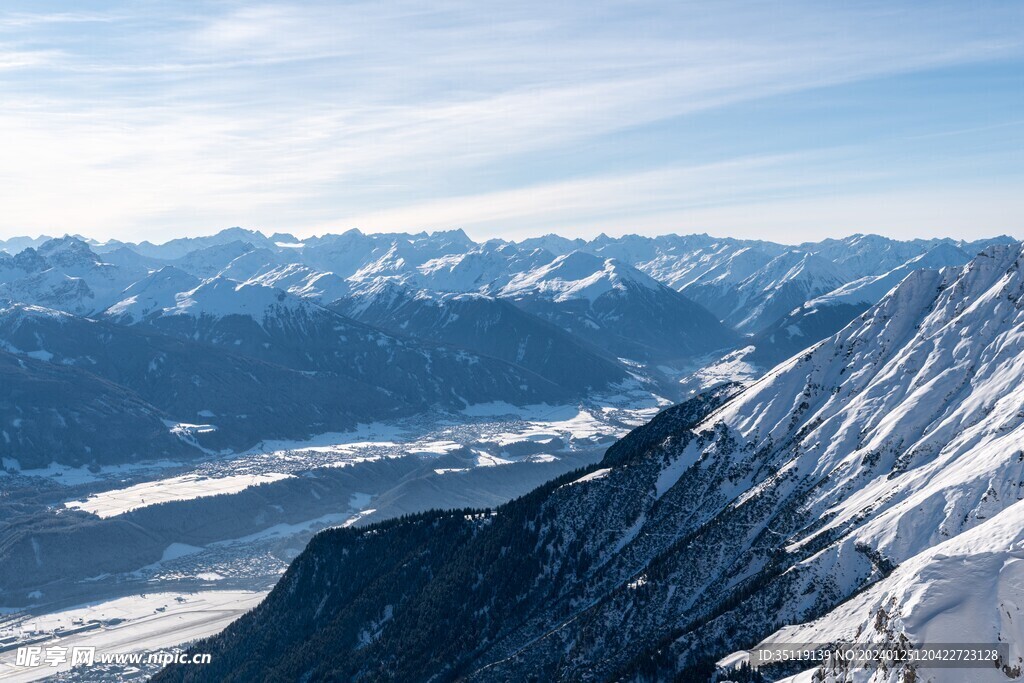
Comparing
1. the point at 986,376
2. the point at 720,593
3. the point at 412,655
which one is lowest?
the point at 412,655

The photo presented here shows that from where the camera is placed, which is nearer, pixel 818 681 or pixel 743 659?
pixel 818 681

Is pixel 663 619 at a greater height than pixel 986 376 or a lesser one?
lesser

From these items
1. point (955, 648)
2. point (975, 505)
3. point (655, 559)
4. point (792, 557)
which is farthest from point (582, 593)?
point (955, 648)

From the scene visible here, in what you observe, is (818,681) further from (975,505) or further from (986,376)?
(986,376)

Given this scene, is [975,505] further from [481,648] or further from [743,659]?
[481,648]

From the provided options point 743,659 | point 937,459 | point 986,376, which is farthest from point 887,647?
point 986,376

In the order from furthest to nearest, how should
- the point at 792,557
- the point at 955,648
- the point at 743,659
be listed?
the point at 792,557, the point at 743,659, the point at 955,648

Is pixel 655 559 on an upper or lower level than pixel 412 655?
upper

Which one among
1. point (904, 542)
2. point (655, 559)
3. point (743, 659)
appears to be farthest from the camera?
point (655, 559)

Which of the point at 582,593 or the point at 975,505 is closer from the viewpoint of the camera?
the point at 975,505
